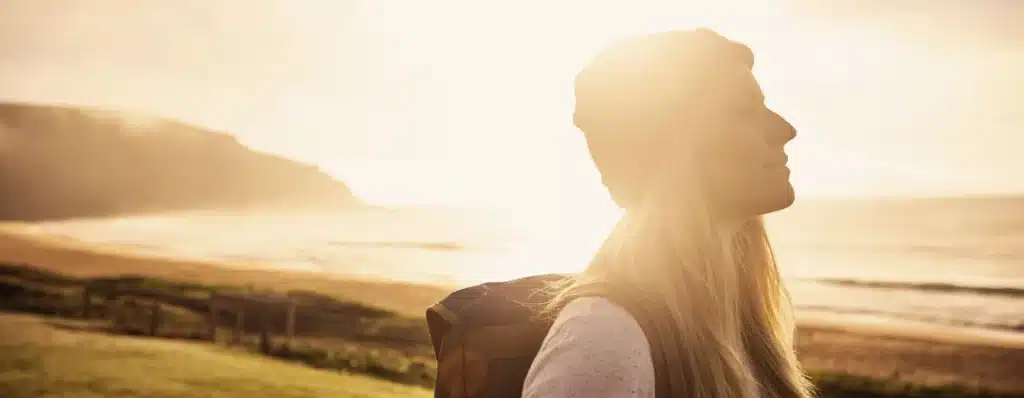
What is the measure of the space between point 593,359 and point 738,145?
44 centimetres

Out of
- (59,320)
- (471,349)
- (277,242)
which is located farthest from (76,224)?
(471,349)

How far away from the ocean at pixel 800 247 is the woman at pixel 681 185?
13191 millimetres

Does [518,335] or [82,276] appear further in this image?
[82,276]

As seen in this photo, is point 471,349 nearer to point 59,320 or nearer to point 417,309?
point 59,320

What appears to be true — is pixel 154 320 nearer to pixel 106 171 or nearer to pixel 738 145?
pixel 738 145

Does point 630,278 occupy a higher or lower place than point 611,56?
lower

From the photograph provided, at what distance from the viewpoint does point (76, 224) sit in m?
23.8

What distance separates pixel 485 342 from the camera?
3.33 feet

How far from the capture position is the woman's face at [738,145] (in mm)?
1047

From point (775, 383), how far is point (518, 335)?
524mm

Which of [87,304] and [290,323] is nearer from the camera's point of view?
[290,323]

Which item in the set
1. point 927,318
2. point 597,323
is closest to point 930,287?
point 927,318

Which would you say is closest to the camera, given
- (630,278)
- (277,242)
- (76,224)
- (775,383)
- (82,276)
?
(630,278)

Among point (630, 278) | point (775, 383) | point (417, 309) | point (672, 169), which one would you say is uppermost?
point (672, 169)
